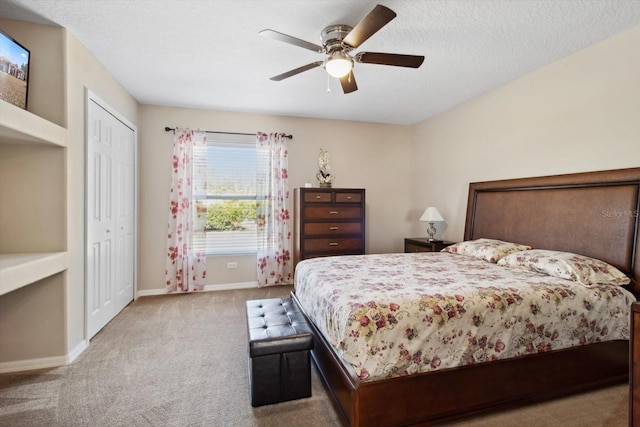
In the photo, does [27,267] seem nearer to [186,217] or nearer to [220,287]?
[186,217]

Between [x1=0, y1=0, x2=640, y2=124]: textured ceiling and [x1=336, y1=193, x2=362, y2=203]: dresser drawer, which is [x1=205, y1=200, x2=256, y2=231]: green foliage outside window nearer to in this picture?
[x1=336, y1=193, x2=362, y2=203]: dresser drawer

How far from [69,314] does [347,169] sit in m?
3.93

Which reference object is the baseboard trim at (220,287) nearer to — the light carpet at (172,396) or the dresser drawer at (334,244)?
the dresser drawer at (334,244)

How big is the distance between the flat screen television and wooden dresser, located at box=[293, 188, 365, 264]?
113 inches

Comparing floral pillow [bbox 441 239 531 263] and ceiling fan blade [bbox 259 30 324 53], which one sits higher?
ceiling fan blade [bbox 259 30 324 53]

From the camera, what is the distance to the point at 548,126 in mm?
2967

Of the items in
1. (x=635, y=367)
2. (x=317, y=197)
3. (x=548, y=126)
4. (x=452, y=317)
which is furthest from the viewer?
(x=317, y=197)

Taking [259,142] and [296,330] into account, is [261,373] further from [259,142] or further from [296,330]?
[259,142]

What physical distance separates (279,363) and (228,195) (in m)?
3.09

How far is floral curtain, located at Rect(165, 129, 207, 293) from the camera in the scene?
425 cm

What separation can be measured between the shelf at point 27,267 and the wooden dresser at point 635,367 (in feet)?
10.8

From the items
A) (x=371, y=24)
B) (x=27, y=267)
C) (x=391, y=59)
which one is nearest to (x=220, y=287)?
(x=27, y=267)

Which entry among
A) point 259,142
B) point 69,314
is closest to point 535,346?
point 69,314

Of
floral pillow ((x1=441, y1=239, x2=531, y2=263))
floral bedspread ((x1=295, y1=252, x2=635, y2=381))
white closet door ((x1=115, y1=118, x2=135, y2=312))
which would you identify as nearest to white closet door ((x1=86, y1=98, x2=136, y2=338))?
white closet door ((x1=115, y1=118, x2=135, y2=312))
